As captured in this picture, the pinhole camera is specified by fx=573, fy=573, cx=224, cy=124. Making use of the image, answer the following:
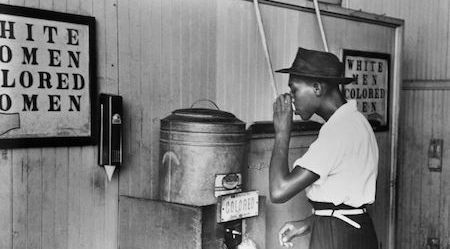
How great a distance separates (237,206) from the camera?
3357mm

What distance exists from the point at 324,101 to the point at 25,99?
5.48ft

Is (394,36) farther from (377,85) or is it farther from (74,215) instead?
(74,215)

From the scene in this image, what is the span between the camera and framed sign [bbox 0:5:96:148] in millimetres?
3016

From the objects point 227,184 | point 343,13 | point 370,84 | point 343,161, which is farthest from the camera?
point 370,84

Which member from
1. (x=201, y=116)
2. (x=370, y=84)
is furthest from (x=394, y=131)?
(x=201, y=116)

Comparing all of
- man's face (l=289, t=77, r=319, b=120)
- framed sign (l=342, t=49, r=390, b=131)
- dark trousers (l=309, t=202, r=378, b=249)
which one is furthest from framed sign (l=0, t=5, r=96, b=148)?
framed sign (l=342, t=49, r=390, b=131)

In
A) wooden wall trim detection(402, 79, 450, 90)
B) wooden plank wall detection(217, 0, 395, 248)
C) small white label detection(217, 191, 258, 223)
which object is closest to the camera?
small white label detection(217, 191, 258, 223)

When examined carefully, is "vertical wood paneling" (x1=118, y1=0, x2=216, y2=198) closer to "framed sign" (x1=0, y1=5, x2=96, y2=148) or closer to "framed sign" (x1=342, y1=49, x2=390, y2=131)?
"framed sign" (x1=0, y1=5, x2=96, y2=148)

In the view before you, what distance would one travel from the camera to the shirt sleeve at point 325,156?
10.2 feet

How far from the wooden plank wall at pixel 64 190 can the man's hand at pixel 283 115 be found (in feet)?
3.30

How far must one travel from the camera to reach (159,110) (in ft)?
12.4

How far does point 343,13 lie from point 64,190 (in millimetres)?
3041

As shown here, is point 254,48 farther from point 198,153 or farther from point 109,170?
point 109,170

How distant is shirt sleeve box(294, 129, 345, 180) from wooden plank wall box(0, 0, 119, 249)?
1.24m
